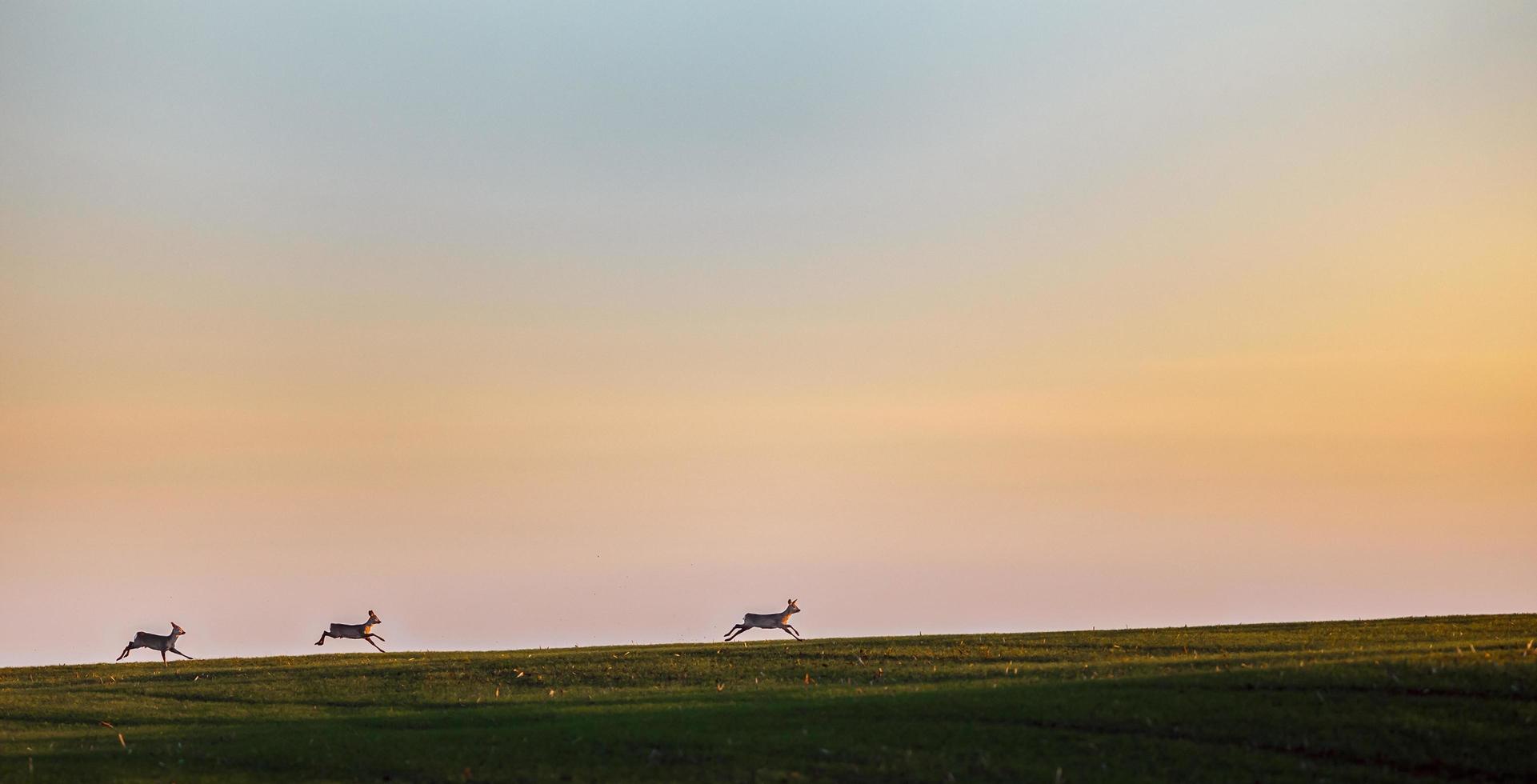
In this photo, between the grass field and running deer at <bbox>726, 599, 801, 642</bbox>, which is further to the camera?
running deer at <bbox>726, 599, 801, 642</bbox>

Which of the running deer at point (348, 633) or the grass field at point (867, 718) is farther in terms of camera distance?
the running deer at point (348, 633)

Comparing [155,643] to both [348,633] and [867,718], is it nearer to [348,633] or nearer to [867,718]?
[348,633]

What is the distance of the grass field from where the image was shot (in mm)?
18594

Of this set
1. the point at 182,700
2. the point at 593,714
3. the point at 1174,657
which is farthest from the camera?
the point at 182,700

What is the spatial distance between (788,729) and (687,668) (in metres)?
10.5

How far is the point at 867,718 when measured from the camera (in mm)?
21672

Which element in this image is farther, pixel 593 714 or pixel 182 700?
pixel 182 700

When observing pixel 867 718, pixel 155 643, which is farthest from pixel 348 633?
pixel 867 718

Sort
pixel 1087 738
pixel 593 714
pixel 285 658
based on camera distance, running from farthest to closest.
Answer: pixel 285 658
pixel 593 714
pixel 1087 738

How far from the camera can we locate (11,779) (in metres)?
20.3

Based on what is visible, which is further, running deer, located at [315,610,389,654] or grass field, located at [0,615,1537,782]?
running deer, located at [315,610,389,654]

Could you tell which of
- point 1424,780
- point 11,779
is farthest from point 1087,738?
point 11,779

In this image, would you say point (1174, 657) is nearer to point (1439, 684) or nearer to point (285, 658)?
point (1439, 684)

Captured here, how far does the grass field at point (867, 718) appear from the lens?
1859 centimetres
